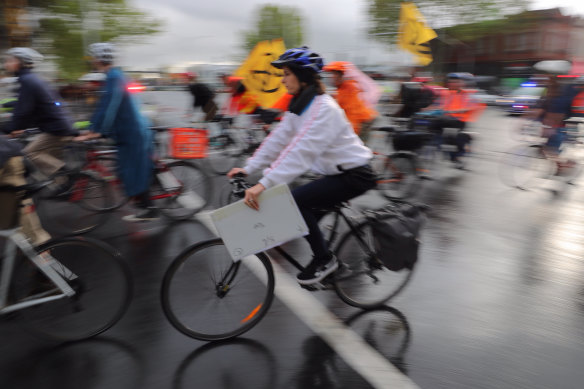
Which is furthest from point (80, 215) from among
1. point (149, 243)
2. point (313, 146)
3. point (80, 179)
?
point (313, 146)

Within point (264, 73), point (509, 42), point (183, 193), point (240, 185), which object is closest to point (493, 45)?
point (509, 42)

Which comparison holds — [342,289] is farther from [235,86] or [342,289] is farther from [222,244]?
[235,86]

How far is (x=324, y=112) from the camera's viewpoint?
2.99m

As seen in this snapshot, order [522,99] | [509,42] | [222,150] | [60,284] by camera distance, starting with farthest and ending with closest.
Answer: [509,42]
[522,99]
[222,150]
[60,284]

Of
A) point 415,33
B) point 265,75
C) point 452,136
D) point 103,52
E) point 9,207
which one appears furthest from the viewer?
point 415,33

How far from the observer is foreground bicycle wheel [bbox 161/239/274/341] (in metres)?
3.05

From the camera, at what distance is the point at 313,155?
3012mm

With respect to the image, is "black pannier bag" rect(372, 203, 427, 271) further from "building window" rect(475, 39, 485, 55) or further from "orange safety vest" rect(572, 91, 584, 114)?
"building window" rect(475, 39, 485, 55)

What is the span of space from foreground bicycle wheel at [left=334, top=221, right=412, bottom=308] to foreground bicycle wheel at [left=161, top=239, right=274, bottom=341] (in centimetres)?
60

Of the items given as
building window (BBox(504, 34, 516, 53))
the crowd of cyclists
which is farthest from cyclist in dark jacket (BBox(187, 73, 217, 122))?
building window (BBox(504, 34, 516, 53))

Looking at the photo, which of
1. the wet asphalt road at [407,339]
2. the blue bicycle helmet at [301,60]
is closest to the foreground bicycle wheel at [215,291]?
the wet asphalt road at [407,339]

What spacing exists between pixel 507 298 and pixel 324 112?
87.5 inches

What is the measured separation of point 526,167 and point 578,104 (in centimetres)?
129

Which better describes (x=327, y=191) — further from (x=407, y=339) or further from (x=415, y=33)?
(x=415, y=33)
